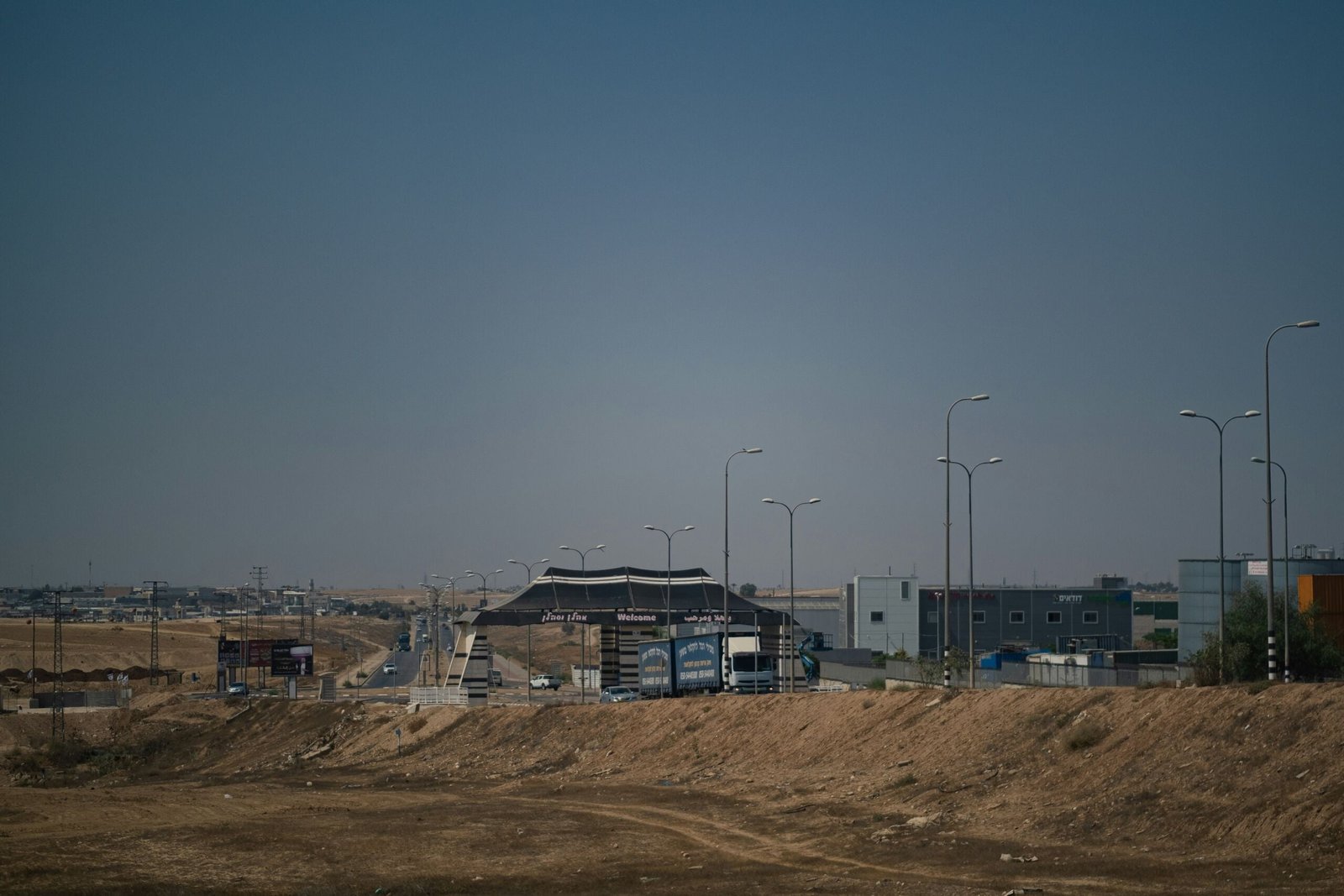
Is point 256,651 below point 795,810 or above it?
below

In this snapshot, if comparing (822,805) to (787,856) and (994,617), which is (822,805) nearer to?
(787,856)

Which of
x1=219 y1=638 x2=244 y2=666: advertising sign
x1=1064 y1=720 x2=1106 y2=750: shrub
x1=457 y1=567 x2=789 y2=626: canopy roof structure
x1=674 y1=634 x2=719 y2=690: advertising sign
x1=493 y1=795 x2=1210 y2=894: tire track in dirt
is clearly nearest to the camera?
x1=493 y1=795 x2=1210 y2=894: tire track in dirt

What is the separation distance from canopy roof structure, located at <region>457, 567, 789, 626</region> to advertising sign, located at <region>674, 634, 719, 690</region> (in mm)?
7390

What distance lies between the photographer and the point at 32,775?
7106cm

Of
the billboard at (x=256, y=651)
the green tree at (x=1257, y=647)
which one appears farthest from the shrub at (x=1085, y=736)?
the billboard at (x=256, y=651)

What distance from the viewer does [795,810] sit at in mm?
39688

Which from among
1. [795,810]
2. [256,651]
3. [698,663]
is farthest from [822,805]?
[256,651]

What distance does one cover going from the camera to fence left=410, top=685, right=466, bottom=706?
251ft

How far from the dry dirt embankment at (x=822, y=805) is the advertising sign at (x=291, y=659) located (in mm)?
43137

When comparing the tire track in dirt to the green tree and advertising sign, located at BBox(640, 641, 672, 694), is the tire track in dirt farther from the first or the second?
advertising sign, located at BBox(640, 641, 672, 694)

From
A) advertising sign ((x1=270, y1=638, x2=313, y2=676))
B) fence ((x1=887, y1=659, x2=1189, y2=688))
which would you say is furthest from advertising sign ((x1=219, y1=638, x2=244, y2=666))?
fence ((x1=887, y1=659, x2=1189, y2=688))

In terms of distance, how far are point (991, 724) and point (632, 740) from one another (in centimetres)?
1929

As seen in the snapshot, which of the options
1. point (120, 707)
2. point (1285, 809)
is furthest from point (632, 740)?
point (120, 707)

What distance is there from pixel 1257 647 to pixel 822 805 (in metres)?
24.5
